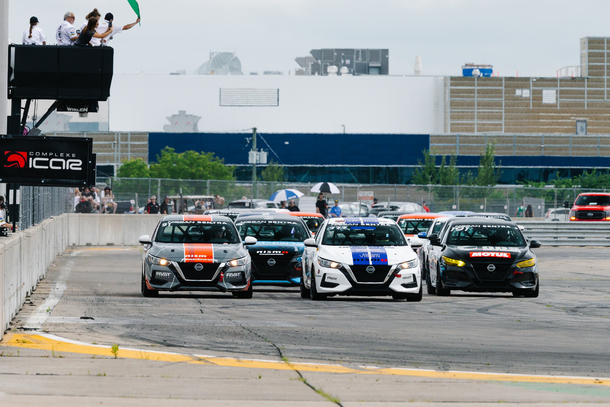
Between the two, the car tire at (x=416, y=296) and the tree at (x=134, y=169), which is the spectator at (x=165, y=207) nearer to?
the car tire at (x=416, y=296)

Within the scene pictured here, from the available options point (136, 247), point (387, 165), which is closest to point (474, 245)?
point (136, 247)

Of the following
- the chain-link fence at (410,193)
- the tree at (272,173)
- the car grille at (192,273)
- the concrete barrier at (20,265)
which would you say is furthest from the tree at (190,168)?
the car grille at (192,273)

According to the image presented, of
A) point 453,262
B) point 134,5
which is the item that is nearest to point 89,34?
point 134,5

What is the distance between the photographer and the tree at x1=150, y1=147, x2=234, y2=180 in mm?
95625

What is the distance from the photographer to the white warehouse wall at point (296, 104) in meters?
120

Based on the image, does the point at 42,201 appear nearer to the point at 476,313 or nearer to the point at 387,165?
the point at 476,313

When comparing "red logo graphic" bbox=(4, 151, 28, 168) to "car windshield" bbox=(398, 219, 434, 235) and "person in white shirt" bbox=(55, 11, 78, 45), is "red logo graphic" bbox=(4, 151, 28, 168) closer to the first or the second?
"person in white shirt" bbox=(55, 11, 78, 45)

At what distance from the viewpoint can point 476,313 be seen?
14.7m

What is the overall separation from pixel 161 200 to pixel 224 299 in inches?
958

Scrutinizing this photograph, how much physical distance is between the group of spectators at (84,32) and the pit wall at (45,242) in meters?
3.37

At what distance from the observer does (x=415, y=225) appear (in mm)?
23359

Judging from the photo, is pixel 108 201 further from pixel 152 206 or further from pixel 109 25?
pixel 109 25

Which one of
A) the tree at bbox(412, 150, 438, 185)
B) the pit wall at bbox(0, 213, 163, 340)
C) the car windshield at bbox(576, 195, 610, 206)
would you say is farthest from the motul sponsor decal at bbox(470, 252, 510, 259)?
the tree at bbox(412, 150, 438, 185)

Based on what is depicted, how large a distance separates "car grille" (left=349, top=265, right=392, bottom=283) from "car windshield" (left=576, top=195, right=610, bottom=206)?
2864 cm
